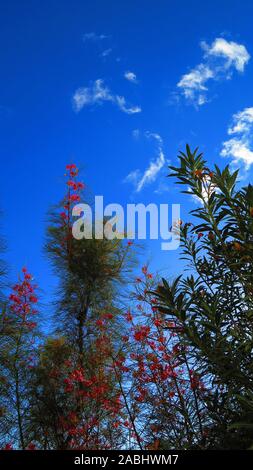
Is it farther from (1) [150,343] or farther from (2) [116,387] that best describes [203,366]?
A: (2) [116,387]

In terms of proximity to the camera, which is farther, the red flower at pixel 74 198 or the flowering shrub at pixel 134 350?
the red flower at pixel 74 198

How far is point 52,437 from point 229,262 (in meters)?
4.27

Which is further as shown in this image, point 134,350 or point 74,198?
point 74,198

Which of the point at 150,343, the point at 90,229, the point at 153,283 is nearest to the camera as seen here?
the point at 150,343

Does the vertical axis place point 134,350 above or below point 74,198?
below

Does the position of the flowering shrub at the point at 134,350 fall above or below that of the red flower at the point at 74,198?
below

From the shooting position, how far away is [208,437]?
10.2 ft

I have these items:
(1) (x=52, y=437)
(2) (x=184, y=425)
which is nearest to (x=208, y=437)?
(2) (x=184, y=425)

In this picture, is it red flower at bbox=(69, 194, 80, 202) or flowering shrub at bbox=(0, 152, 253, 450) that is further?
red flower at bbox=(69, 194, 80, 202)

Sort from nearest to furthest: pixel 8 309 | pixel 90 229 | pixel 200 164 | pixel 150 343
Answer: pixel 200 164 → pixel 150 343 → pixel 8 309 → pixel 90 229

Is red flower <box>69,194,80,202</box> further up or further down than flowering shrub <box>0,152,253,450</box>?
further up

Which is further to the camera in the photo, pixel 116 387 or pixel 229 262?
pixel 116 387
